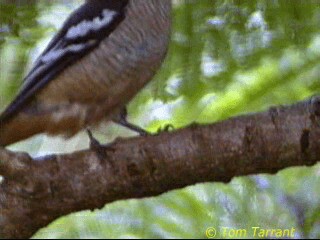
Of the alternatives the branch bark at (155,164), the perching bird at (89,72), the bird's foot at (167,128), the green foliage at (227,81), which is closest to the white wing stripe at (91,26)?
the perching bird at (89,72)

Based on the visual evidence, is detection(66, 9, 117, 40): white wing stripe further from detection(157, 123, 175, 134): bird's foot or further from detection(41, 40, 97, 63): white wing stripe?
detection(157, 123, 175, 134): bird's foot

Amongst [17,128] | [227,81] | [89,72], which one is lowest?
[17,128]

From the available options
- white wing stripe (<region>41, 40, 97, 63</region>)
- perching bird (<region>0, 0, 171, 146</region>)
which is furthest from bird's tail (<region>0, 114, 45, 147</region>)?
white wing stripe (<region>41, 40, 97, 63</region>)

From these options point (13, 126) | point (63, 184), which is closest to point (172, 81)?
point (63, 184)

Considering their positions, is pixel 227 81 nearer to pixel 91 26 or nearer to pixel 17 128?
pixel 91 26

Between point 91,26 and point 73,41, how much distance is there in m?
0.09

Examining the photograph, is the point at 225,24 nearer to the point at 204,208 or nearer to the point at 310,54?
the point at 310,54

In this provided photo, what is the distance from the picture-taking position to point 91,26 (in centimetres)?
232

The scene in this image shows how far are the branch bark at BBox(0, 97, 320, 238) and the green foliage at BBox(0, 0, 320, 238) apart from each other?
0.37 ft

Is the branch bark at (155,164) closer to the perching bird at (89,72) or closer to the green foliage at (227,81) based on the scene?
the green foliage at (227,81)

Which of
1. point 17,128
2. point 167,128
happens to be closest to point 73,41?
point 17,128

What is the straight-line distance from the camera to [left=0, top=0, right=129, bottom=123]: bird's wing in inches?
85.6

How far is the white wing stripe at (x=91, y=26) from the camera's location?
2289mm

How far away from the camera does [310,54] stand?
1.93 meters
